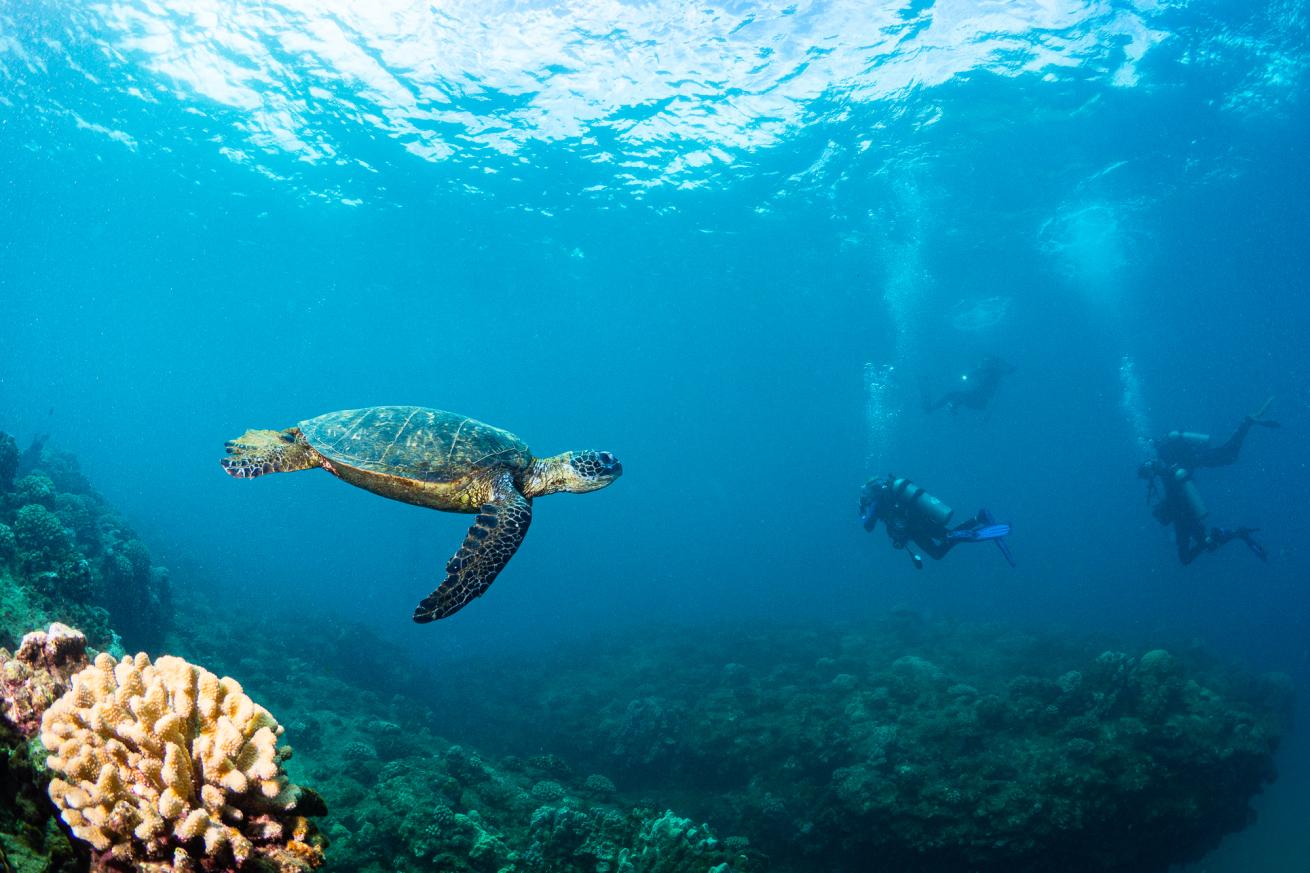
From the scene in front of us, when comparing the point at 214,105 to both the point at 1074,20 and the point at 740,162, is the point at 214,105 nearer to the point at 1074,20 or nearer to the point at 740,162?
the point at 740,162

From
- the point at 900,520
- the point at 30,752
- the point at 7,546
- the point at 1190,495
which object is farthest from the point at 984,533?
the point at 7,546

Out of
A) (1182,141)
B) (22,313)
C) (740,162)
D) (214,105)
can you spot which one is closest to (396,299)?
(214,105)

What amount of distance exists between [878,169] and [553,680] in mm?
26769

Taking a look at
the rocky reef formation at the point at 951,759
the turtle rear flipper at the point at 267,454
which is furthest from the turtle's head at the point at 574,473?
the rocky reef formation at the point at 951,759

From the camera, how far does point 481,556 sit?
516 centimetres

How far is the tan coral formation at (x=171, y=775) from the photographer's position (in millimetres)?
2061

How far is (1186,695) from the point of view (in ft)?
35.9

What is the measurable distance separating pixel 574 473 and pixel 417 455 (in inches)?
67.2

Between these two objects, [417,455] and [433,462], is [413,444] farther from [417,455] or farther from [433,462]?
[433,462]

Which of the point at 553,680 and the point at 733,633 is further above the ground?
the point at 733,633

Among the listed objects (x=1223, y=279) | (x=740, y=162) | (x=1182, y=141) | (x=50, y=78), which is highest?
(x=1223, y=279)

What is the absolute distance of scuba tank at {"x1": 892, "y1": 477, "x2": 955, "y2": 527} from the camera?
51.3ft

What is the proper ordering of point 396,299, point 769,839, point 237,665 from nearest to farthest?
point 769,839 < point 237,665 < point 396,299

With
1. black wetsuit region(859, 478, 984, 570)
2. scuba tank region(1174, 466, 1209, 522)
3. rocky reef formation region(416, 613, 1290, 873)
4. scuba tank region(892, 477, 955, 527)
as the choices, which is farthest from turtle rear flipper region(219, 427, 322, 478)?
scuba tank region(1174, 466, 1209, 522)
